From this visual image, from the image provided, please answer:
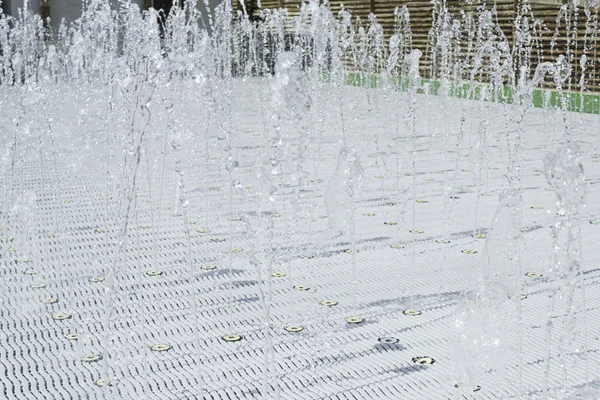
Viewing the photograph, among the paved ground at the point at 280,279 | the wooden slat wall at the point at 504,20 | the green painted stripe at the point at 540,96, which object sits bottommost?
the paved ground at the point at 280,279

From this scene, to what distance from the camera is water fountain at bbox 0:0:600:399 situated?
2.80m

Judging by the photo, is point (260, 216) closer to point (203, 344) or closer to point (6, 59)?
point (203, 344)

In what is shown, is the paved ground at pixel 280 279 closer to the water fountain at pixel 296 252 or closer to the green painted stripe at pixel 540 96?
the water fountain at pixel 296 252

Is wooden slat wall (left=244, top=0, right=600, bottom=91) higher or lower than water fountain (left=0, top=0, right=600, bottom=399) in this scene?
higher

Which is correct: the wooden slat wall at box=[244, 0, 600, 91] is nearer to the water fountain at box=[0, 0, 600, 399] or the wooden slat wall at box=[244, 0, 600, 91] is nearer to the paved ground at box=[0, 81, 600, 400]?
the water fountain at box=[0, 0, 600, 399]

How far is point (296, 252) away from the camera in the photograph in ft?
13.9

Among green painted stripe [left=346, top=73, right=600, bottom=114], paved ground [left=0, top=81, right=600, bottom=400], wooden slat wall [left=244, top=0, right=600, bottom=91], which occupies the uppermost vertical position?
wooden slat wall [left=244, top=0, right=600, bottom=91]

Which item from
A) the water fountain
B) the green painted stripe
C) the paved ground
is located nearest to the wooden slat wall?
the green painted stripe

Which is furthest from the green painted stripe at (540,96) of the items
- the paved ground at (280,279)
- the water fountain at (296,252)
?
the paved ground at (280,279)

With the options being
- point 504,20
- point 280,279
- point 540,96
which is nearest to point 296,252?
point 280,279

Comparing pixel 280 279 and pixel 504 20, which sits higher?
pixel 504 20

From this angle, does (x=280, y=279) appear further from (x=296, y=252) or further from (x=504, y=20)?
(x=504, y=20)

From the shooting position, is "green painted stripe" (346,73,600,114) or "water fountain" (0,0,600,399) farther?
"green painted stripe" (346,73,600,114)

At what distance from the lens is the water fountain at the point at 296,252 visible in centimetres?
280
